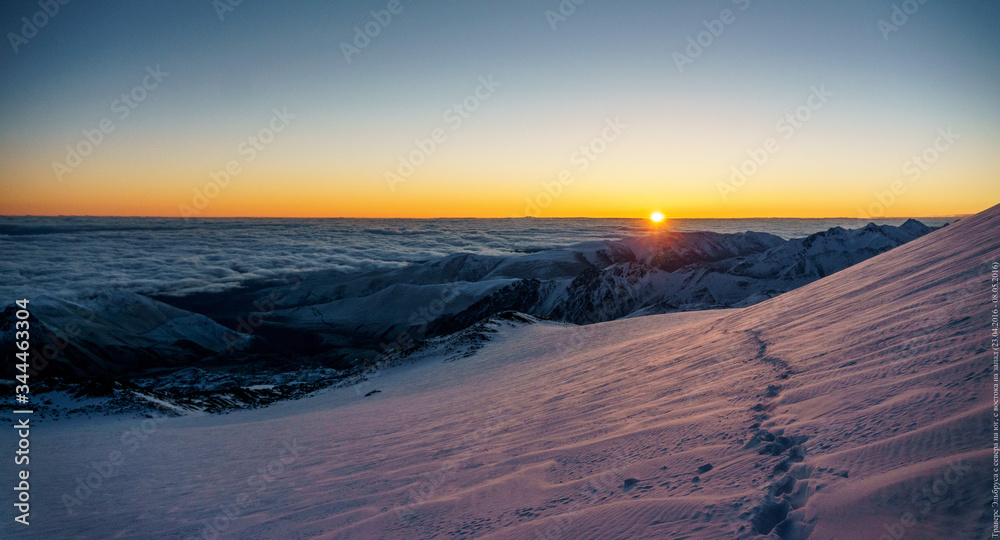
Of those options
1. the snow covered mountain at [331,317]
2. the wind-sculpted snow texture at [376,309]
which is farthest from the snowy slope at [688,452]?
the wind-sculpted snow texture at [376,309]

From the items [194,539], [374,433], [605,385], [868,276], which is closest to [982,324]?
[868,276]

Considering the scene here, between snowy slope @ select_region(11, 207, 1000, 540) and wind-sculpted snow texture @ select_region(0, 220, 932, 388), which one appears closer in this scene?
snowy slope @ select_region(11, 207, 1000, 540)

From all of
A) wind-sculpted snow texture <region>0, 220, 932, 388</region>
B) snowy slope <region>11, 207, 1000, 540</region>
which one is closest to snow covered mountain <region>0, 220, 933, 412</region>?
wind-sculpted snow texture <region>0, 220, 932, 388</region>

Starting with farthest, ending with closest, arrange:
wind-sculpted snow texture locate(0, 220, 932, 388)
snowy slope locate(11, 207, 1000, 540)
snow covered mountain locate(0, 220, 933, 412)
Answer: wind-sculpted snow texture locate(0, 220, 932, 388) < snow covered mountain locate(0, 220, 933, 412) < snowy slope locate(11, 207, 1000, 540)

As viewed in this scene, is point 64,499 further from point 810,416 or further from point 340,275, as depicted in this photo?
point 340,275

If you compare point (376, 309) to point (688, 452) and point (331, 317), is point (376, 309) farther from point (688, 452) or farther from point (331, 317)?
point (688, 452)

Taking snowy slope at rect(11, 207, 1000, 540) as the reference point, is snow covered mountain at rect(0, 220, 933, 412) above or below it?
above

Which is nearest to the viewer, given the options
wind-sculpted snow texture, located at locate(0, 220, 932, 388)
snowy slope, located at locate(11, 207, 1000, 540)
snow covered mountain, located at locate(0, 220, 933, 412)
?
snowy slope, located at locate(11, 207, 1000, 540)

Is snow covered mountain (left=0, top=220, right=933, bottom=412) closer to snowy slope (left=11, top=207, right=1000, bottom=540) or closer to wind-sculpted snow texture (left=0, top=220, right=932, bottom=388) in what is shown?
wind-sculpted snow texture (left=0, top=220, right=932, bottom=388)
